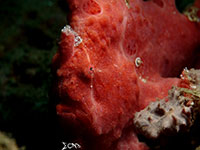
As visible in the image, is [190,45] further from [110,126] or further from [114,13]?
[110,126]

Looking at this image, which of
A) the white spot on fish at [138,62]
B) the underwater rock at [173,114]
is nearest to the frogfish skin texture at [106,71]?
the white spot on fish at [138,62]

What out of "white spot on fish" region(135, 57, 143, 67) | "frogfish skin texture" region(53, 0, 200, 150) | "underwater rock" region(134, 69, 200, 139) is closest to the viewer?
"underwater rock" region(134, 69, 200, 139)

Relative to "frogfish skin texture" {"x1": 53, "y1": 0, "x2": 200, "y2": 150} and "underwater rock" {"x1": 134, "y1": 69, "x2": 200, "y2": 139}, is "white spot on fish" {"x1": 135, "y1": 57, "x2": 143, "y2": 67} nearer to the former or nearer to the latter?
"frogfish skin texture" {"x1": 53, "y1": 0, "x2": 200, "y2": 150}

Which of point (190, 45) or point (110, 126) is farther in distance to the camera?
point (190, 45)

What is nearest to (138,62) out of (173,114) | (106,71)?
(106,71)

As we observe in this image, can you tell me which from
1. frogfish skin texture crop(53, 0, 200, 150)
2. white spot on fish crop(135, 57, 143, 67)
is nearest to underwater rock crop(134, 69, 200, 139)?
frogfish skin texture crop(53, 0, 200, 150)

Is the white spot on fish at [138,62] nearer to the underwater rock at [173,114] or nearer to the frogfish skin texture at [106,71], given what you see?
the frogfish skin texture at [106,71]

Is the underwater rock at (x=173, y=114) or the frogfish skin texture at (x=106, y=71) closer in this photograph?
the underwater rock at (x=173, y=114)

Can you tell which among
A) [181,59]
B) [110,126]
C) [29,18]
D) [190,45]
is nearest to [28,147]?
[110,126]

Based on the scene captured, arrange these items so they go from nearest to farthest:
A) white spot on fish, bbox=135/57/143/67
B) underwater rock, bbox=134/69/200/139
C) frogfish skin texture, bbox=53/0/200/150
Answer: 1. underwater rock, bbox=134/69/200/139
2. frogfish skin texture, bbox=53/0/200/150
3. white spot on fish, bbox=135/57/143/67
